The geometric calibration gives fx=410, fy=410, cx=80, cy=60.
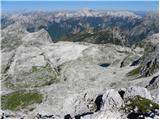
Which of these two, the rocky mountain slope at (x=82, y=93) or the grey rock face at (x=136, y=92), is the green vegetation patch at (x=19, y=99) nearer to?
the rocky mountain slope at (x=82, y=93)

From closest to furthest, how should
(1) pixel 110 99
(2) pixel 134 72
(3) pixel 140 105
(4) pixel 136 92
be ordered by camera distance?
(3) pixel 140 105 → (1) pixel 110 99 → (4) pixel 136 92 → (2) pixel 134 72

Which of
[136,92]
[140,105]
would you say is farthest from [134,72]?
[140,105]

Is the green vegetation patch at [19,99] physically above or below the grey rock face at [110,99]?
below

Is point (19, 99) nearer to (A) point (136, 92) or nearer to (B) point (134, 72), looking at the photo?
(A) point (136, 92)

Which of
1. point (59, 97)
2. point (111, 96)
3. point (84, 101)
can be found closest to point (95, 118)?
point (111, 96)

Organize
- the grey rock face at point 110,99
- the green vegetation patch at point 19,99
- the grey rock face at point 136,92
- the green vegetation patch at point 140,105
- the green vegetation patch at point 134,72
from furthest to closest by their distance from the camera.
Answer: the green vegetation patch at point 134,72 → the green vegetation patch at point 19,99 → the grey rock face at point 136,92 → the grey rock face at point 110,99 → the green vegetation patch at point 140,105

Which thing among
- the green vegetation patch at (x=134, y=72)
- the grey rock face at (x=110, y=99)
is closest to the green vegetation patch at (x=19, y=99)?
the grey rock face at (x=110, y=99)

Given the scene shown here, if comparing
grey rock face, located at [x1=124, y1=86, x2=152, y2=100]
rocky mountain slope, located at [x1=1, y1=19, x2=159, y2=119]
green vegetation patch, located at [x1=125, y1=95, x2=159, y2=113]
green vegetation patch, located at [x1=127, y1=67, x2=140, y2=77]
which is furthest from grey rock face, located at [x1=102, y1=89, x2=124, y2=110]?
green vegetation patch, located at [x1=127, y1=67, x2=140, y2=77]

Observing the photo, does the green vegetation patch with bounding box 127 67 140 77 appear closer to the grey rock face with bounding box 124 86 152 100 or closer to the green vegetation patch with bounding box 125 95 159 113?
the grey rock face with bounding box 124 86 152 100
